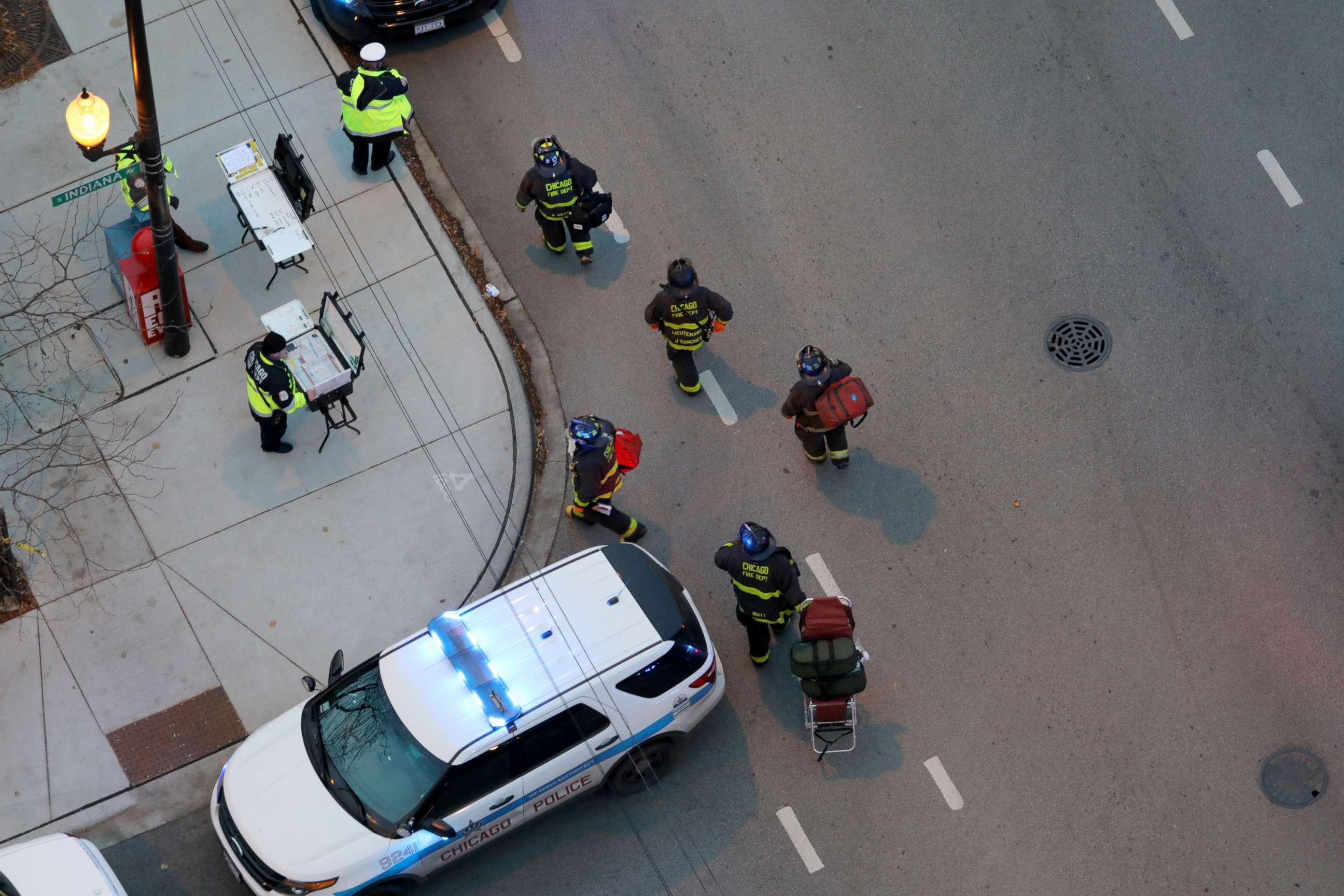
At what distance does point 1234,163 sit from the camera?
13.6 m

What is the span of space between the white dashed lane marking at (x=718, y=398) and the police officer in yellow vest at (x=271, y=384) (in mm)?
3459

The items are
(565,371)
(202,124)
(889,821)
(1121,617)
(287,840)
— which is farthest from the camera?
(202,124)

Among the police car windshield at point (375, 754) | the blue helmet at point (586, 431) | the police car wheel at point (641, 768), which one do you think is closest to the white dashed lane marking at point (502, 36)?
the blue helmet at point (586, 431)

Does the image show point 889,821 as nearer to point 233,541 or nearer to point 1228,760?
point 1228,760

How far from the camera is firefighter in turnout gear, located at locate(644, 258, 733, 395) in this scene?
11.8 meters

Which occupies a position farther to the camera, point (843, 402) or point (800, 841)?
point (843, 402)

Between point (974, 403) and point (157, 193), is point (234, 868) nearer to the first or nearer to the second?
point (157, 193)

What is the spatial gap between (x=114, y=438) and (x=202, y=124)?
11.1 ft

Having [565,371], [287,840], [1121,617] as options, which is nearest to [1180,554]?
[1121,617]

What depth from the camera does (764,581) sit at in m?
10.8

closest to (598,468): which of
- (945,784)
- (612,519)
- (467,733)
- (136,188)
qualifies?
(612,519)

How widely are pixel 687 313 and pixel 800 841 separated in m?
4.38

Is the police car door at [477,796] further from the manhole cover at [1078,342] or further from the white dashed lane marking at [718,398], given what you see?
the manhole cover at [1078,342]

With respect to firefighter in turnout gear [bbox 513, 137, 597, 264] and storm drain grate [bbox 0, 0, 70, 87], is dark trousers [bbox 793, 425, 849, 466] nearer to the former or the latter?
firefighter in turnout gear [bbox 513, 137, 597, 264]
